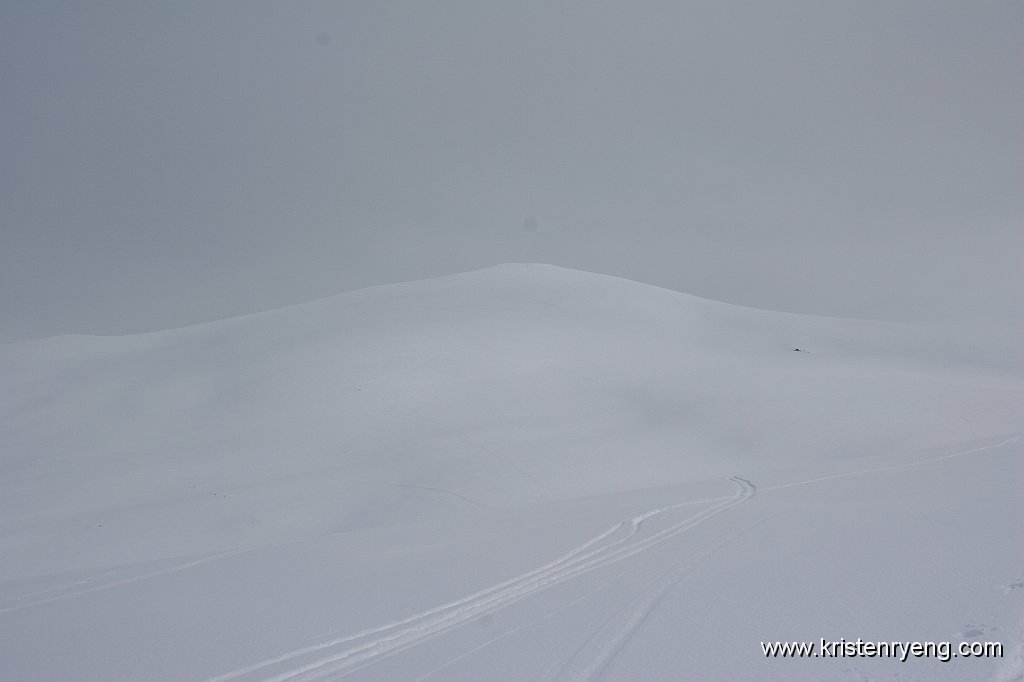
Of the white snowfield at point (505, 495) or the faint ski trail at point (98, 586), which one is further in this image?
the faint ski trail at point (98, 586)

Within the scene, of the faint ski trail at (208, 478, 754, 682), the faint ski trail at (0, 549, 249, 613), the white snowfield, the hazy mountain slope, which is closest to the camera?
the faint ski trail at (208, 478, 754, 682)

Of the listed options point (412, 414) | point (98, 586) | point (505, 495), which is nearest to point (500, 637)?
point (98, 586)

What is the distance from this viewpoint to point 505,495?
16.8 meters

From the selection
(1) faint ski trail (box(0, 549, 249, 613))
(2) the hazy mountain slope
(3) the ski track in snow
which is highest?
(2) the hazy mountain slope

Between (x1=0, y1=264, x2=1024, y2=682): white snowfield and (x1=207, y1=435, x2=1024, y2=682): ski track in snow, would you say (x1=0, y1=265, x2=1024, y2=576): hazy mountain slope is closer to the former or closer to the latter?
(x1=0, y1=264, x2=1024, y2=682): white snowfield

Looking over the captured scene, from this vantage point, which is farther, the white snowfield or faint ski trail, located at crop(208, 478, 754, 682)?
the white snowfield

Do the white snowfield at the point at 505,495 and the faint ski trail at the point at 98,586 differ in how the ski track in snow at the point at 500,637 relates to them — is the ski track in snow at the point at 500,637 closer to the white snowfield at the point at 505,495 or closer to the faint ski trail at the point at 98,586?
the white snowfield at the point at 505,495

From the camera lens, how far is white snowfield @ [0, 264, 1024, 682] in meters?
5.55

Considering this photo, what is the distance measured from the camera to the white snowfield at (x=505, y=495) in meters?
5.55

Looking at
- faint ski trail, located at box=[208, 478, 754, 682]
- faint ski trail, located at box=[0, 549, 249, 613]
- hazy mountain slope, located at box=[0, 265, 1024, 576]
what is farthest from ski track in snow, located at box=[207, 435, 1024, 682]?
hazy mountain slope, located at box=[0, 265, 1024, 576]

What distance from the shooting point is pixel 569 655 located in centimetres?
512

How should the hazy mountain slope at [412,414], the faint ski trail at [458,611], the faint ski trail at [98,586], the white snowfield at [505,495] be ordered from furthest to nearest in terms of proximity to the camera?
the hazy mountain slope at [412,414]
the faint ski trail at [98,586]
the white snowfield at [505,495]
the faint ski trail at [458,611]

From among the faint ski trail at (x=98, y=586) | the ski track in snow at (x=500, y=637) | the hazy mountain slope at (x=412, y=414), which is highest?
the hazy mountain slope at (x=412, y=414)

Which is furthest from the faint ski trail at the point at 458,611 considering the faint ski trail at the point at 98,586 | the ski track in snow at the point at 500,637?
the faint ski trail at the point at 98,586
